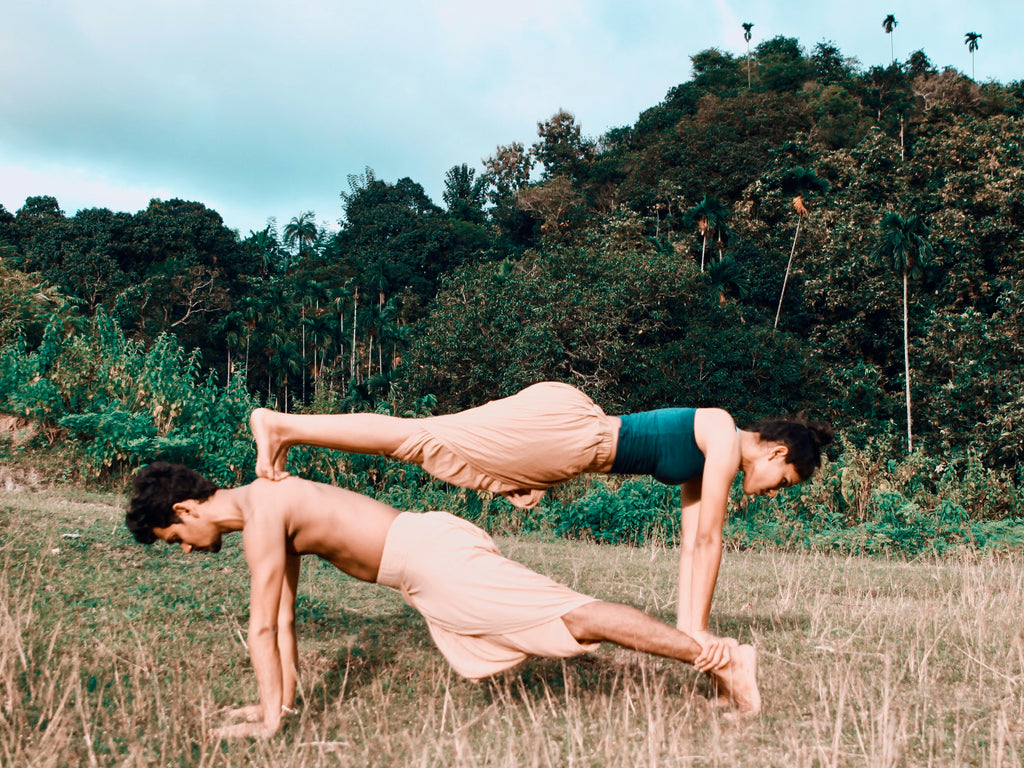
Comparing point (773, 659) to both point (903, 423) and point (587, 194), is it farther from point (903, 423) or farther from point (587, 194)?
point (587, 194)

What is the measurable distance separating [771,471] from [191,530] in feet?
7.78

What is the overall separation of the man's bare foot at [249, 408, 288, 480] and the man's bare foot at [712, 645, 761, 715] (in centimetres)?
183

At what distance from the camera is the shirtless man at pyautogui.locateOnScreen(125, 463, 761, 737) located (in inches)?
124

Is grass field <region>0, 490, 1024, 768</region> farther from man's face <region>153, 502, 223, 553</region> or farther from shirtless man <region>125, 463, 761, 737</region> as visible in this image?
man's face <region>153, 502, 223, 553</region>

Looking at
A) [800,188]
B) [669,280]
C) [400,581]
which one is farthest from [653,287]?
[400,581]


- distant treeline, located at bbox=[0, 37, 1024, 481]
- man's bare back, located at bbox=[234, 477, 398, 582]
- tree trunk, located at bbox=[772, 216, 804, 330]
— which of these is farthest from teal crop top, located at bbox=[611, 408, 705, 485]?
tree trunk, located at bbox=[772, 216, 804, 330]

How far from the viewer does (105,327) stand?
1103 centimetres

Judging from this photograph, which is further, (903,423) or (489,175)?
(489,175)

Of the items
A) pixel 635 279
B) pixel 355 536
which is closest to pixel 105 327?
pixel 355 536

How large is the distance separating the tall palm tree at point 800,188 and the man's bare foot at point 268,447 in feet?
90.2

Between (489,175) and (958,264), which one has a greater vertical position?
(489,175)

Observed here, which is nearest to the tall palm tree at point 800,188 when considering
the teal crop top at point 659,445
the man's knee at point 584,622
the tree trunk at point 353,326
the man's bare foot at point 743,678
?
the tree trunk at point 353,326

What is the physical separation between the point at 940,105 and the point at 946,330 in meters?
14.9

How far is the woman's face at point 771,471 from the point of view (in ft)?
12.2
